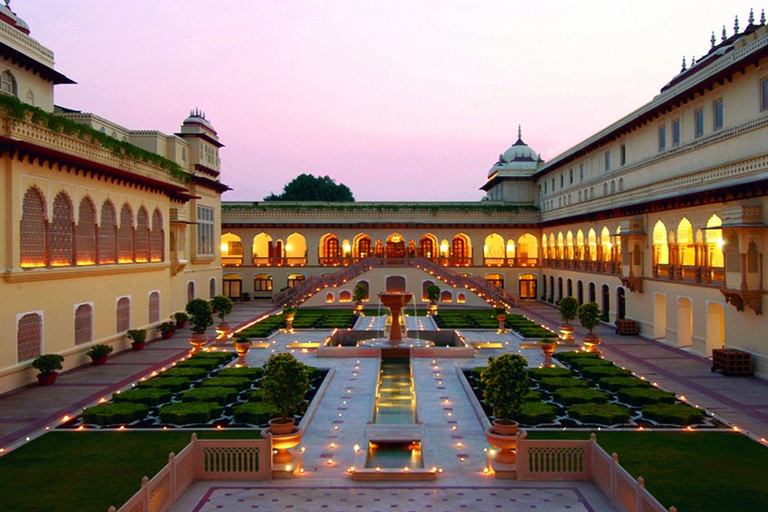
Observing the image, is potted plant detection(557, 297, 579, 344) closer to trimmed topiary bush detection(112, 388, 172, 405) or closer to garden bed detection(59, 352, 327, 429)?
garden bed detection(59, 352, 327, 429)

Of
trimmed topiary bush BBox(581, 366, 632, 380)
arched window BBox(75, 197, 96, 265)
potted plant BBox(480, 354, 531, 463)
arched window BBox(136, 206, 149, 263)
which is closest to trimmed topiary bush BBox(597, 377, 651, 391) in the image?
trimmed topiary bush BBox(581, 366, 632, 380)

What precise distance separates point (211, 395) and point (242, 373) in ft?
10.9

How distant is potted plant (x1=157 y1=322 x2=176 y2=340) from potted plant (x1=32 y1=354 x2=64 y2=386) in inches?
384

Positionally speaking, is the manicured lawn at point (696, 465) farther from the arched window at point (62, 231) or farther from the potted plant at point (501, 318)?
the arched window at point (62, 231)

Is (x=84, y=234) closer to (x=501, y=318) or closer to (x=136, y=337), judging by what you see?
(x=136, y=337)

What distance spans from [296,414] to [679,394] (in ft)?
37.1

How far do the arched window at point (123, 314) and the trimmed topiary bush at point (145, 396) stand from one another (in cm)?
976

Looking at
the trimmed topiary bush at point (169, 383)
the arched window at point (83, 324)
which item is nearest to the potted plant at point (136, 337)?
the arched window at point (83, 324)

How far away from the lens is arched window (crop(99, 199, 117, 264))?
A: 80.5 ft

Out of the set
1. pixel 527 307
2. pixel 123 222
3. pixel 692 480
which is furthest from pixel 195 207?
pixel 692 480

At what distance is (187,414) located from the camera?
14.6 meters

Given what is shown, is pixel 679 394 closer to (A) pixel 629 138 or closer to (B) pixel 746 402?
(B) pixel 746 402

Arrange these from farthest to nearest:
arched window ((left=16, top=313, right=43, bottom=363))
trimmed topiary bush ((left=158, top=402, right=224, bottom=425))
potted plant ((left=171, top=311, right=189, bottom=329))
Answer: potted plant ((left=171, top=311, right=189, bottom=329)) < arched window ((left=16, top=313, right=43, bottom=363)) < trimmed topiary bush ((left=158, top=402, right=224, bottom=425))

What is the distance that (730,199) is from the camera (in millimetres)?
22000
